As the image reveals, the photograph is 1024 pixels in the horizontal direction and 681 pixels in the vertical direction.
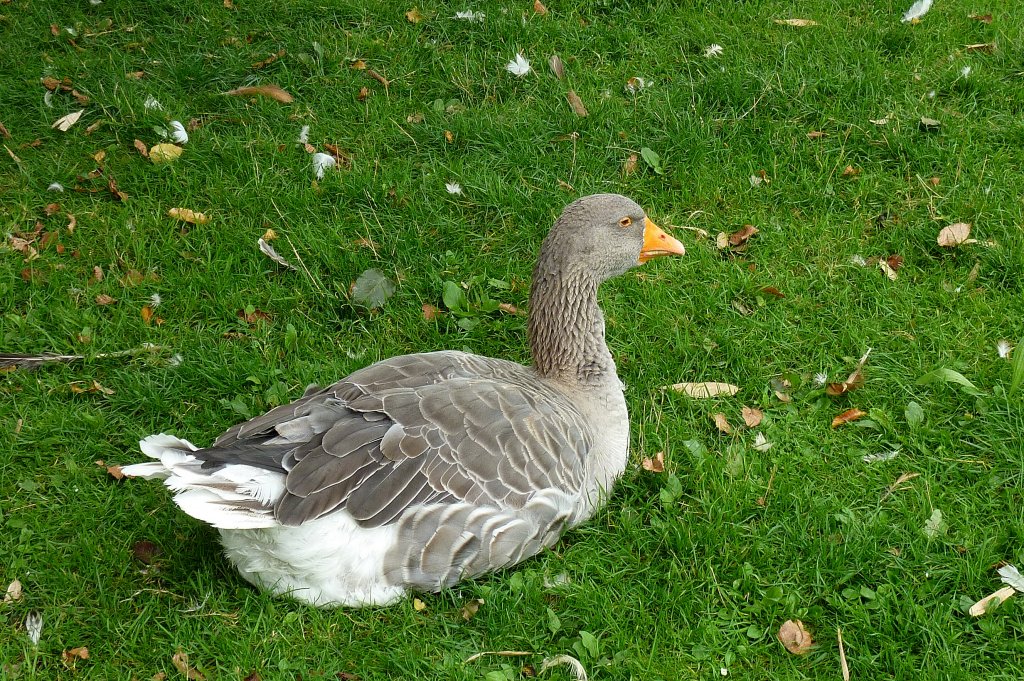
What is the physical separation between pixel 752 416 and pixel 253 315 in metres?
2.53

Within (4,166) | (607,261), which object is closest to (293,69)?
(4,166)

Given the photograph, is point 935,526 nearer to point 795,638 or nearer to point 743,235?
point 795,638

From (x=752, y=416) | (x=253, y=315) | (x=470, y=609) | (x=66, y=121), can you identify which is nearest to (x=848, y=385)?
(x=752, y=416)

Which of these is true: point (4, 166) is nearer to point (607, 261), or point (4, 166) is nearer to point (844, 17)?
point (607, 261)

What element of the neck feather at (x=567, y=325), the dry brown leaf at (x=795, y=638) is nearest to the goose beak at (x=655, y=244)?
the neck feather at (x=567, y=325)

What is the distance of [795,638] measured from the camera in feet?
10.9

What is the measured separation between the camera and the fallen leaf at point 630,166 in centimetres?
548

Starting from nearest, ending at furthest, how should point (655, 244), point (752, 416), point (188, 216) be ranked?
point (655, 244) < point (752, 416) < point (188, 216)

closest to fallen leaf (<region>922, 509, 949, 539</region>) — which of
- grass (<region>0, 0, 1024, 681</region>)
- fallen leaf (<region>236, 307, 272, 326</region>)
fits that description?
grass (<region>0, 0, 1024, 681</region>)

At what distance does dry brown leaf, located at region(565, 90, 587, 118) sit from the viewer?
227 inches

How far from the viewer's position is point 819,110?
5.70 metres

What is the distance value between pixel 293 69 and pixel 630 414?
11.4 feet

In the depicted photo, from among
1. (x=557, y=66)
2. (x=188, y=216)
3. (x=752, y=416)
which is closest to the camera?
(x=752, y=416)

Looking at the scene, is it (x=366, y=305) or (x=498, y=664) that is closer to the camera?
(x=498, y=664)
